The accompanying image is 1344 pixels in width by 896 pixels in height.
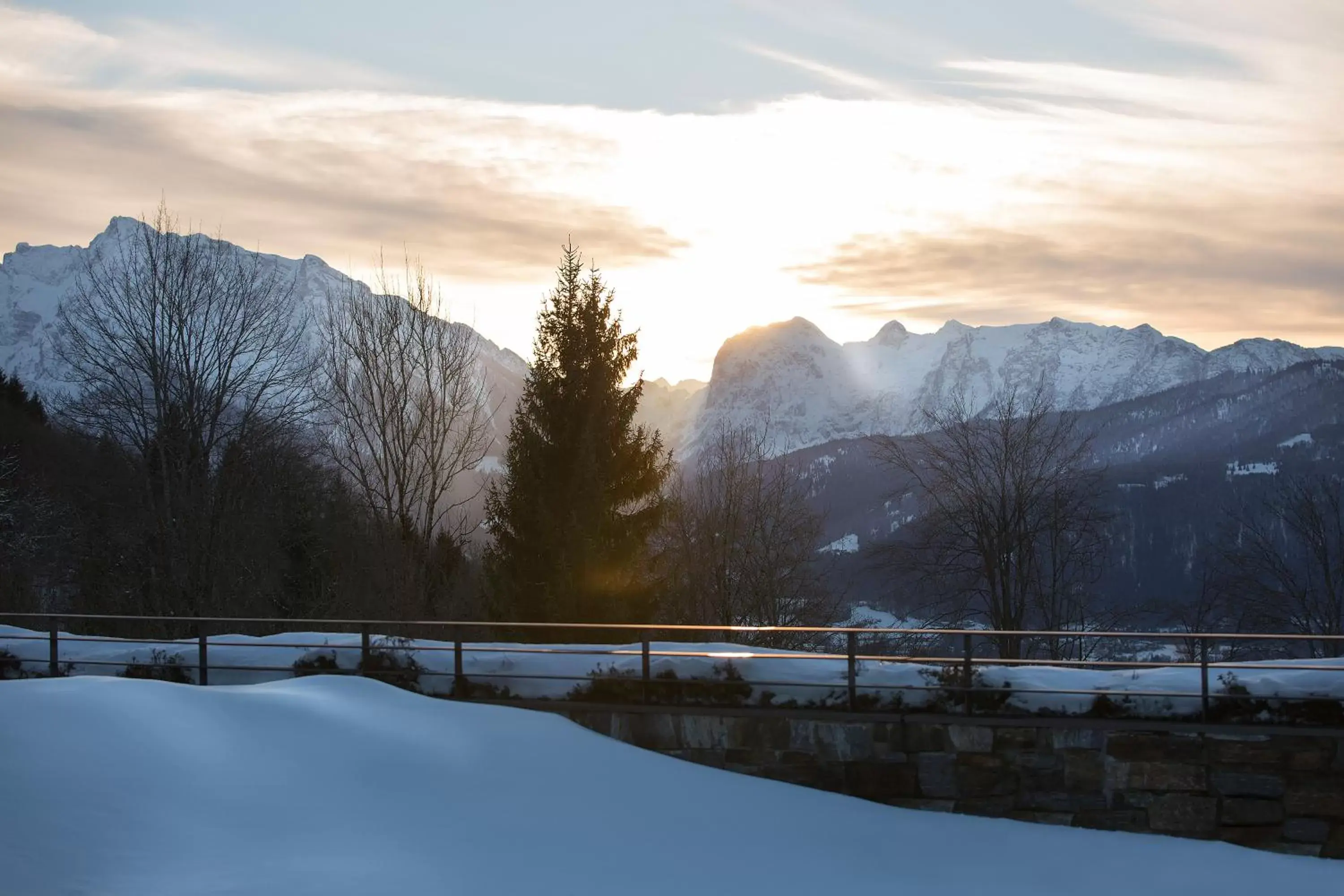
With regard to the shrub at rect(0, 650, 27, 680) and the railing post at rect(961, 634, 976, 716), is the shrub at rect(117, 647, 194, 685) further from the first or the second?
the railing post at rect(961, 634, 976, 716)

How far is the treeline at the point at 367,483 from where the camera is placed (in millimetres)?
22672

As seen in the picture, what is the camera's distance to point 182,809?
9891 mm

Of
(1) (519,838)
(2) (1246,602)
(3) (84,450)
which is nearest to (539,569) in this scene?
(1) (519,838)

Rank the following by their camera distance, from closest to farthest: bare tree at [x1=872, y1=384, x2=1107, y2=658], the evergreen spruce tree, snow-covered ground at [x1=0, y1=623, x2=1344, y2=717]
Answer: snow-covered ground at [x1=0, y1=623, x2=1344, y2=717] < the evergreen spruce tree < bare tree at [x1=872, y1=384, x2=1107, y2=658]

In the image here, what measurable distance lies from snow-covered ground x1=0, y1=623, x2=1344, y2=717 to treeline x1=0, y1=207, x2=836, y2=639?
587 cm

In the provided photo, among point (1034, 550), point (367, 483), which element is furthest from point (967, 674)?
point (367, 483)

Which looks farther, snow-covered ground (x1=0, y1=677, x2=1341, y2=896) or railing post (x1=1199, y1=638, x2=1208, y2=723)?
railing post (x1=1199, y1=638, x2=1208, y2=723)

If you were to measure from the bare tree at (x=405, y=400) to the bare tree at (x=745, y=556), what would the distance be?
265 inches

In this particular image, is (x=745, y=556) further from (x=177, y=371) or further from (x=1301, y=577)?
(x=1301, y=577)

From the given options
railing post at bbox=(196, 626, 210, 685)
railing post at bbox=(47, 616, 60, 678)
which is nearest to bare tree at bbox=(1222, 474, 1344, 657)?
railing post at bbox=(196, 626, 210, 685)

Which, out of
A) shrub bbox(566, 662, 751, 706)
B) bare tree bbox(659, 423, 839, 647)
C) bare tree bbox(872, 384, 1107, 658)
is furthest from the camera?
bare tree bbox(659, 423, 839, 647)

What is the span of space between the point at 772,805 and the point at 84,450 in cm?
4303

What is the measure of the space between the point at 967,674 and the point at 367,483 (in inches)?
938

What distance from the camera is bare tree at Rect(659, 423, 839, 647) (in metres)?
32.8
